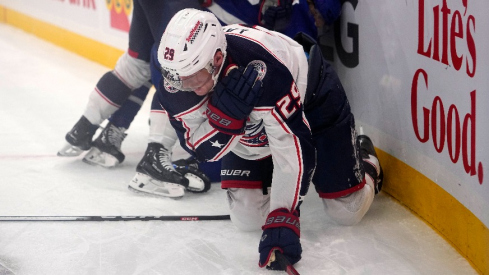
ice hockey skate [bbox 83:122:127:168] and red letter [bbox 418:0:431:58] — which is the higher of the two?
red letter [bbox 418:0:431:58]

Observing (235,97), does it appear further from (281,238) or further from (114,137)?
(114,137)

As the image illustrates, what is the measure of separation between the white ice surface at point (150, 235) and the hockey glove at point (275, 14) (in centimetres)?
71

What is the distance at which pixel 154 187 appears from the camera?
2.86 meters

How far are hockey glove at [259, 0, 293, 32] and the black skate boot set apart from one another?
581mm

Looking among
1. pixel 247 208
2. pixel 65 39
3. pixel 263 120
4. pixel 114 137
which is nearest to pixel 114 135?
pixel 114 137

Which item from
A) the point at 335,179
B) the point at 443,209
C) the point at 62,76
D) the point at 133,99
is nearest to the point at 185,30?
the point at 335,179

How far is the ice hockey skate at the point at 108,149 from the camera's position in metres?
3.17

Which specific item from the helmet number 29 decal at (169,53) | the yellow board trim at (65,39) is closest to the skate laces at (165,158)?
the helmet number 29 decal at (169,53)

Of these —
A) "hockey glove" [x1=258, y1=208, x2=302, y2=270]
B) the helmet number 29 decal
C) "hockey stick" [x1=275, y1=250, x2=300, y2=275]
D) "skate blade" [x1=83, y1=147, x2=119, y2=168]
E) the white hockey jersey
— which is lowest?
"skate blade" [x1=83, y1=147, x2=119, y2=168]

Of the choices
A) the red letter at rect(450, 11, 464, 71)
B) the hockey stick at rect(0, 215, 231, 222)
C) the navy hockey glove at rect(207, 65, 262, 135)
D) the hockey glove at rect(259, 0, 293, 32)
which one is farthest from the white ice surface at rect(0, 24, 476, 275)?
the hockey glove at rect(259, 0, 293, 32)

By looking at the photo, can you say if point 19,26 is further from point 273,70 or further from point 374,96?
point 273,70

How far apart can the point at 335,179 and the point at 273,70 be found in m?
0.59

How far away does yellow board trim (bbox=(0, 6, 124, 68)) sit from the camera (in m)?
5.47

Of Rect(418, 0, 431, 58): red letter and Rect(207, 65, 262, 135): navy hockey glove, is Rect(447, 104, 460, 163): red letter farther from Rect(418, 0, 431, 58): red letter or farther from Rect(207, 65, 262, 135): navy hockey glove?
Rect(207, 65, 262, 135): navy hockey glove
